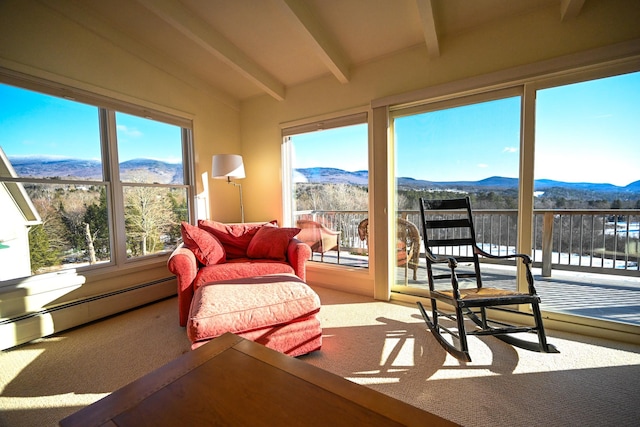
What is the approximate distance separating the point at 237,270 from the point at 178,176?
1669 millimetres

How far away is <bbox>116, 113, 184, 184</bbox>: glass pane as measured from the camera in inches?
108

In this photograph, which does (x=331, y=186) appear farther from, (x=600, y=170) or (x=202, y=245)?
(x=600, y=170)

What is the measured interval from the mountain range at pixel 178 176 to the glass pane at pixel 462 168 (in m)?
0.01

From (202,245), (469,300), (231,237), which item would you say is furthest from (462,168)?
(202,245)

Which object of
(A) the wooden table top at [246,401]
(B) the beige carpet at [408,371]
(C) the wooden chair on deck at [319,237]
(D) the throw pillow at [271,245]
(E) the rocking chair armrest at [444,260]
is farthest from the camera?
(C) the wooden chair on deck at [319,237]

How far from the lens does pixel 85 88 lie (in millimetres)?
2365

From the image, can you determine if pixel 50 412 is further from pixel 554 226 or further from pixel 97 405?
pixel 554 226

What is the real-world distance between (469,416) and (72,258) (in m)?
3.31

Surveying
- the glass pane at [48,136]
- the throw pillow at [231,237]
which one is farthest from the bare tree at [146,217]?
the throw pillow at [231,237]

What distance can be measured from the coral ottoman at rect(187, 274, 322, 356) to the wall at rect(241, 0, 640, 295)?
4.24 ft

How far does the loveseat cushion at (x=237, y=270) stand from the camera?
2264 millimetres

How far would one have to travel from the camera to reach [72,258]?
242 centimetres

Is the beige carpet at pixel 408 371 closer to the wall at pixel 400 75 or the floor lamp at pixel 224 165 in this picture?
the wall at pixel 400 75

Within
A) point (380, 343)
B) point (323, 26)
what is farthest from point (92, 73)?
point (380, 343)
